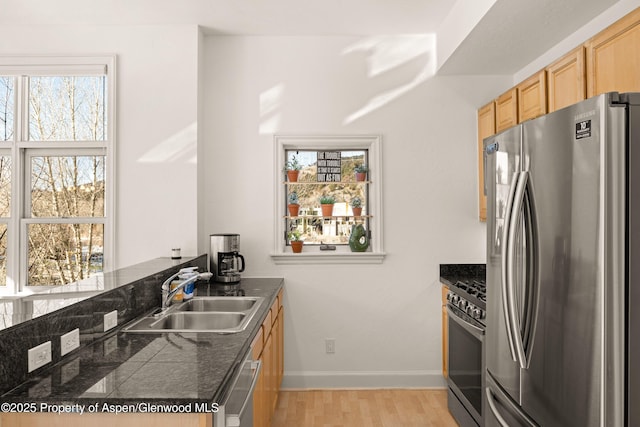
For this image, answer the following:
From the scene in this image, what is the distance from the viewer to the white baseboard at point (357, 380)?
364 centimetres

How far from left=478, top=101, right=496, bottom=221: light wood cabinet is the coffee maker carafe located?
1.93m

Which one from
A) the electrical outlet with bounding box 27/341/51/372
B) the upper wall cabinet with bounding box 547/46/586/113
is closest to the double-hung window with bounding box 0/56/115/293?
the electrical outlet with bounding box 27/341/51/372

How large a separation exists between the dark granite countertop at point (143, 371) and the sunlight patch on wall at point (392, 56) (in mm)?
2285

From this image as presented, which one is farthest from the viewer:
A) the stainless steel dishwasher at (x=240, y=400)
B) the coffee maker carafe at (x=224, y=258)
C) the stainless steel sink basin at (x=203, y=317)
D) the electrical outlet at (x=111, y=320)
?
the coffee maker carafe at (x=224, y=258)

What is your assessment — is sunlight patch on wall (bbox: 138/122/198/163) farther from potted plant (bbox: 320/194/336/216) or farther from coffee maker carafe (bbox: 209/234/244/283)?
→ potted plant (bbox: 320/194/336/216)

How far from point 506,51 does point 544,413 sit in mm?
2430

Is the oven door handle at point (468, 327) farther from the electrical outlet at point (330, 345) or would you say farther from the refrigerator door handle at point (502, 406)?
the electrical outlet at point (330, 345)

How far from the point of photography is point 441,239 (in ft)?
12.1

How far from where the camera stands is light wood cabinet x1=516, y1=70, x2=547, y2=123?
8.67ft

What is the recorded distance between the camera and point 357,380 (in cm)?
365

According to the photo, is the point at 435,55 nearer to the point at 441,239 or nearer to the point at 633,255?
the point at 441,239

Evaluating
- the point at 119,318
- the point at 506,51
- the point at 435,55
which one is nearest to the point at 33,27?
the point at 119,318

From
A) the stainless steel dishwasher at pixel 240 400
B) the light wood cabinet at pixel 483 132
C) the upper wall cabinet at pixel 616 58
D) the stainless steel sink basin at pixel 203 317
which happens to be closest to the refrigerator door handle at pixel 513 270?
the upper wall cabinet at pixel 616 58

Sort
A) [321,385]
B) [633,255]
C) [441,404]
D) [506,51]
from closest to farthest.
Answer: [633,255], [506,51], [441,404], [321,385]
